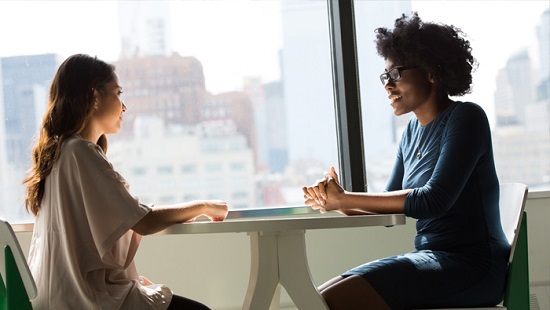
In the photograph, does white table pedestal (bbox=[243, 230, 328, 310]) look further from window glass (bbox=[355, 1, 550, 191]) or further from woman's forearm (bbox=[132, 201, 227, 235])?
window glass (bbox=[355, 1, 550, 191])

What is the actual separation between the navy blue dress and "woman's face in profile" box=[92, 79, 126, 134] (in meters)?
0.86

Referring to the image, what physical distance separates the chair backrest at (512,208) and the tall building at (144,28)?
5.98 feet

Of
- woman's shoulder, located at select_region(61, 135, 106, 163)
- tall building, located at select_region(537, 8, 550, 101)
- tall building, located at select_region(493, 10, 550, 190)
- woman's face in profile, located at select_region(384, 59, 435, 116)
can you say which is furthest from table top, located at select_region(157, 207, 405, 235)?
tall building, located at select_region(537, 8, 550, 101)

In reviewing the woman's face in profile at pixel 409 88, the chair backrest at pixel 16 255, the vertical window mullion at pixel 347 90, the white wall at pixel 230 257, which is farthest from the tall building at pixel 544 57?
the chair backrest at pixel 16 255

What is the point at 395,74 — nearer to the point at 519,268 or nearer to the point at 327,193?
the point at 327,193

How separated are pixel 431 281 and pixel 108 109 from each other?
3.53ft

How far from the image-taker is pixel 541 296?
12.3 ft

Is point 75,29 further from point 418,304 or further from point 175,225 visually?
point 418,304

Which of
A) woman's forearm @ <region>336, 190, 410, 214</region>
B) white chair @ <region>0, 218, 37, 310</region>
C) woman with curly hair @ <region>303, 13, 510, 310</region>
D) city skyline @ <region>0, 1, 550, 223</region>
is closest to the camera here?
white chair @ <region>0, 218, 37, 310</region>

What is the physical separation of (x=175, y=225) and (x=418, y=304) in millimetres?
711

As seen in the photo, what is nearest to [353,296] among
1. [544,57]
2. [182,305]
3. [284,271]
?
[284,271]

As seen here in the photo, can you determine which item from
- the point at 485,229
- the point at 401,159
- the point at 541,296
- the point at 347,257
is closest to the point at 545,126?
the point at 541,296

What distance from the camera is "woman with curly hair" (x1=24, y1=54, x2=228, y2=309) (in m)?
2.10

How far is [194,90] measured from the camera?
3709 mm
